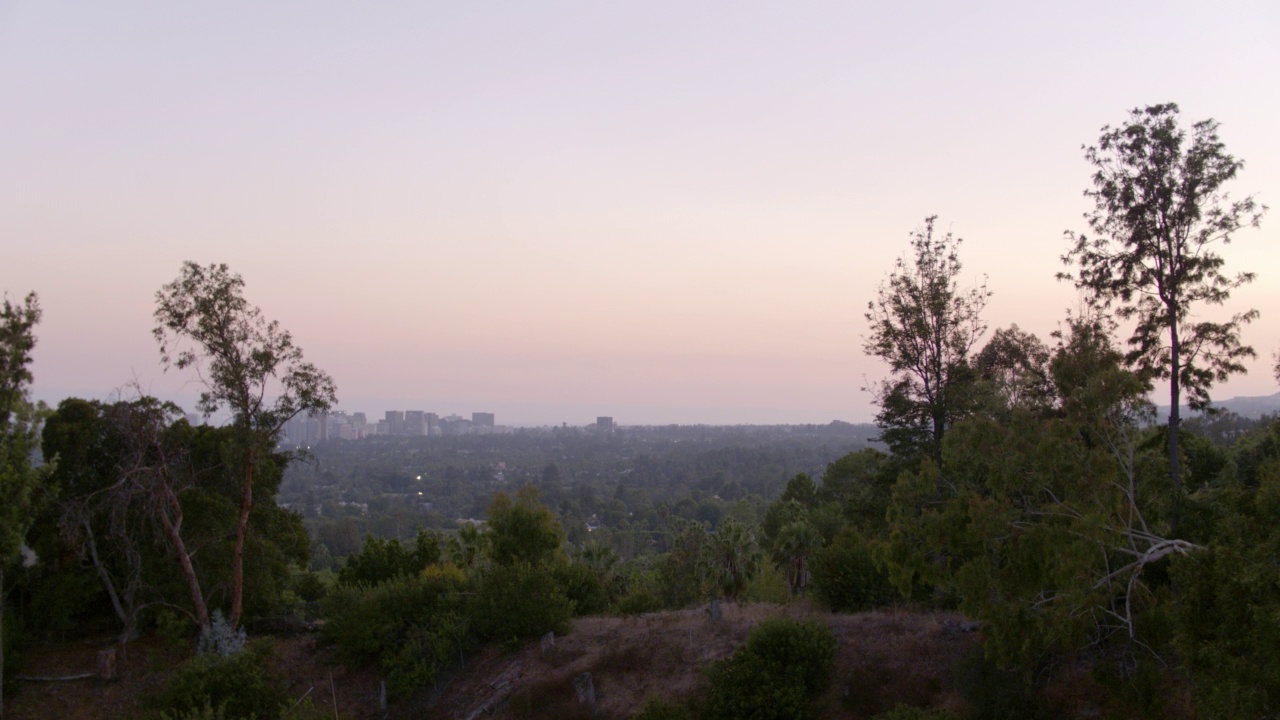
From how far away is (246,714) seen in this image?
59.5ft

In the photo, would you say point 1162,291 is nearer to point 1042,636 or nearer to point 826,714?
point 1042,636

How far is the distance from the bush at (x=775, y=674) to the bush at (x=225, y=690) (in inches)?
382

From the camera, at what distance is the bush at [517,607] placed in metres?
22.3

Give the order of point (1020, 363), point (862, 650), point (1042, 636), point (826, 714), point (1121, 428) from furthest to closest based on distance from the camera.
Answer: point (1020, 363), point (862, 650), point (826, 714), point (1121, 428), point (1042, 636)

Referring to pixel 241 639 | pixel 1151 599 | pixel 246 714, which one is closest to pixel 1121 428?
pixel 1151 599

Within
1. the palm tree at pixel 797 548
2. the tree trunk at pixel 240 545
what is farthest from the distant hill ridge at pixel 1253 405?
the tree trunk at pixel 240 545

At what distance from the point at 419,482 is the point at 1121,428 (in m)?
131

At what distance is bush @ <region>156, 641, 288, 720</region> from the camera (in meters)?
17.9

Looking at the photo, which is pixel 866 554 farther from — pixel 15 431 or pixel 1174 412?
pixel 15 431

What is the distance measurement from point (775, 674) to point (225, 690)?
1235 cm

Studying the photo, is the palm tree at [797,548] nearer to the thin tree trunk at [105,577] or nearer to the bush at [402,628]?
the bush at [402,628]

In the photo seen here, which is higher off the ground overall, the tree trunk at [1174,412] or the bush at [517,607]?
the tree trunk at [1174,412]

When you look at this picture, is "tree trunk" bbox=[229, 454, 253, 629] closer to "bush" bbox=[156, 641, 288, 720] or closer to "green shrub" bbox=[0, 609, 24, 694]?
"bush" bbox=[156, 641, 288, 720]

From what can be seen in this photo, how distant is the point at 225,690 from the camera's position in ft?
60.1
